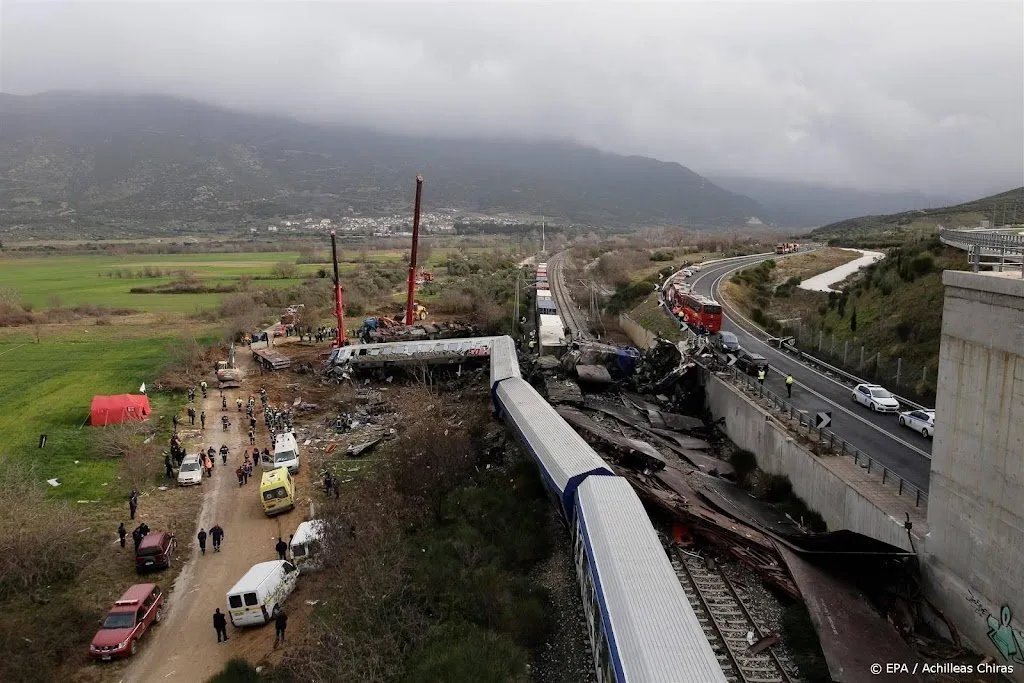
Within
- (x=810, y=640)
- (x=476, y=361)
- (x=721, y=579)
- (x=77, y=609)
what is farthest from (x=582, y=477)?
(x=476, y=361)

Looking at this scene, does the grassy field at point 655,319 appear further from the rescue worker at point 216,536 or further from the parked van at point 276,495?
the rescue worker at point 216,536

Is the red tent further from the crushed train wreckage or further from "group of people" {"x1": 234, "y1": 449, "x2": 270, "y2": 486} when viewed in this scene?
the crushed train wreckage

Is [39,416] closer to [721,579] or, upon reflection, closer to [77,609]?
[77,609]

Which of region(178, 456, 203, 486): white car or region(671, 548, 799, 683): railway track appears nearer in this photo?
region(671, 548, 799, 683): railway track

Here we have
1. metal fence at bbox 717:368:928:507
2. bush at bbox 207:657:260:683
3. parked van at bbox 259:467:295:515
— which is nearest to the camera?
bush at bbox 207:657:260:683

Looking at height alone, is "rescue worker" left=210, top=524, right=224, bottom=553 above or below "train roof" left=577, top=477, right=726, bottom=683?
below

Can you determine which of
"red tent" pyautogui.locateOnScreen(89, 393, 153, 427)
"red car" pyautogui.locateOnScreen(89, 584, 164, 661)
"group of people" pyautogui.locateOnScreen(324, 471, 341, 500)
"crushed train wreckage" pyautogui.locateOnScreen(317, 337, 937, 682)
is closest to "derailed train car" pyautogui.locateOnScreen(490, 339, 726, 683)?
"crushed train wreckage" pyautogui.locateOnScreen(317, 337, 937, 682)

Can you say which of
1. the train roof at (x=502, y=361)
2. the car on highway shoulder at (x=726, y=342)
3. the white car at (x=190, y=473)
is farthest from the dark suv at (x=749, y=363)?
the white car at (x=190, y=473)
